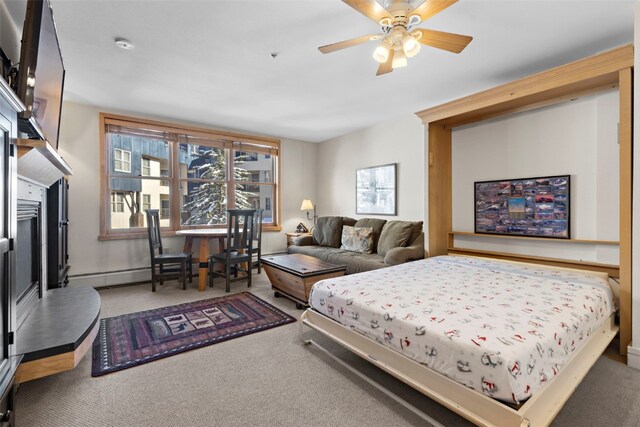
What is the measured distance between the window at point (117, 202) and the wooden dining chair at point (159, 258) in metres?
0.68

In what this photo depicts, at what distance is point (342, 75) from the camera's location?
10.3ft

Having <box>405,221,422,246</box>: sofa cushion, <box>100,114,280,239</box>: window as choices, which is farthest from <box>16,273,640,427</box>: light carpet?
<box>100,114,280,239</box>: window

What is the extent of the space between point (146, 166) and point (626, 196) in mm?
5502

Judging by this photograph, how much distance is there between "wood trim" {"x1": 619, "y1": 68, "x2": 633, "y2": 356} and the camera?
2.17m

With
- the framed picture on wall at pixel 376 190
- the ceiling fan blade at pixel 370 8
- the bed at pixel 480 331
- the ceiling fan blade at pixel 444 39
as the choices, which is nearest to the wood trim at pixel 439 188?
the framed picture on wall at pixel 376 190

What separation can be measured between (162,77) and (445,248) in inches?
149

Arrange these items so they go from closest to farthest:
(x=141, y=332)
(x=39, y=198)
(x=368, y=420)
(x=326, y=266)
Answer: (x=368, y=420) < (x=39, y=198) < (x=141, y=332) < (x=326, y=266)

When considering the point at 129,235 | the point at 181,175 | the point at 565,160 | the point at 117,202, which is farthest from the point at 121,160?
the point at 565,160

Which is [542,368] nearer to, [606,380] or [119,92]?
[606,380]

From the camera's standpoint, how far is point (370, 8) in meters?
1.80

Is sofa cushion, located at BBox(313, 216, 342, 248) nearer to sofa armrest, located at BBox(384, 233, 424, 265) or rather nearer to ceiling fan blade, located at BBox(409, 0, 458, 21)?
sofa armrest, located at BBox(384, 233, 424, 265)

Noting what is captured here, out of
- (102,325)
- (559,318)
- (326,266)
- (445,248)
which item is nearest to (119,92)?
(102,325)

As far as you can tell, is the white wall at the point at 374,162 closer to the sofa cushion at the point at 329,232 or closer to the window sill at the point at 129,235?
the sofa cushion at the point at 329,232

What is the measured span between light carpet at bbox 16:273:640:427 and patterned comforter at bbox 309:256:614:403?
1.17ft
